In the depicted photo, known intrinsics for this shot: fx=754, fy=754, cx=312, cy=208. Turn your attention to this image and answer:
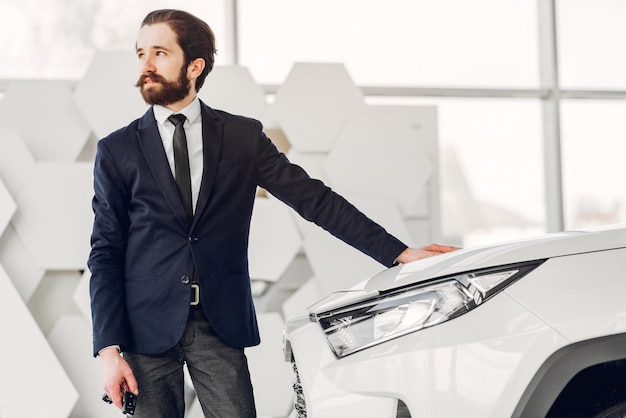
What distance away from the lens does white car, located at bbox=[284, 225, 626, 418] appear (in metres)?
1.13

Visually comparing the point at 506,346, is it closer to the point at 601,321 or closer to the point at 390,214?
the point at 601,321

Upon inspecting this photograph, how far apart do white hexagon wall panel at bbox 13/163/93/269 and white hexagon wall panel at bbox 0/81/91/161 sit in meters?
0.16

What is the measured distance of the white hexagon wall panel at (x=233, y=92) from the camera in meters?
3.47

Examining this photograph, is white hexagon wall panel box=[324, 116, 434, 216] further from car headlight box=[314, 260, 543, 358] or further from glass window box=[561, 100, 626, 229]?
car headlight box=[314, 260, 543, 358]

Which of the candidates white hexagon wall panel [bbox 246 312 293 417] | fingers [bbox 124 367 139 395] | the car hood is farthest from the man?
white hexagon wall panel [bbox 246 312 293 417]

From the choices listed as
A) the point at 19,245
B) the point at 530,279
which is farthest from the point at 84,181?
the point at 530,279

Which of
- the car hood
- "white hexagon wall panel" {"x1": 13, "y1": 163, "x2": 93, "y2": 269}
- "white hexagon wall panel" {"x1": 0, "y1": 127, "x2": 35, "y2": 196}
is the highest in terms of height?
"white hexagon wall panel" {"x1": 0, "y1": 127, "x2": 35, "y2": 196}

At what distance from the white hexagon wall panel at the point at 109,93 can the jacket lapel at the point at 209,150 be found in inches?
70.7

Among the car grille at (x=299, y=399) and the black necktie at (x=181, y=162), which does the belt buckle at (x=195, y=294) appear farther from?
the car grille at (x=299, y=399)

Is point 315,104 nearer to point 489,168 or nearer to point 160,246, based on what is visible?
point 489,168

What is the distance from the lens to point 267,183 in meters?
1.71

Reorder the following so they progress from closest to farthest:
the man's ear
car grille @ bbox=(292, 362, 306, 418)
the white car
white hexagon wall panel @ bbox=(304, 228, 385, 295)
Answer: the white car, car grille @ bbox=(292, 362, 306, 418), the man's ear, white hexagon wall panel @ bbox=(304, 228, 385, 295)

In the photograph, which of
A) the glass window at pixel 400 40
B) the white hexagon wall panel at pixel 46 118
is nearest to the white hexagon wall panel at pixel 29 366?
the white hexagon wall panel at pixel 46 118

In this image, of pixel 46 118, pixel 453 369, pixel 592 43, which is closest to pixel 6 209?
pixel 46 118
